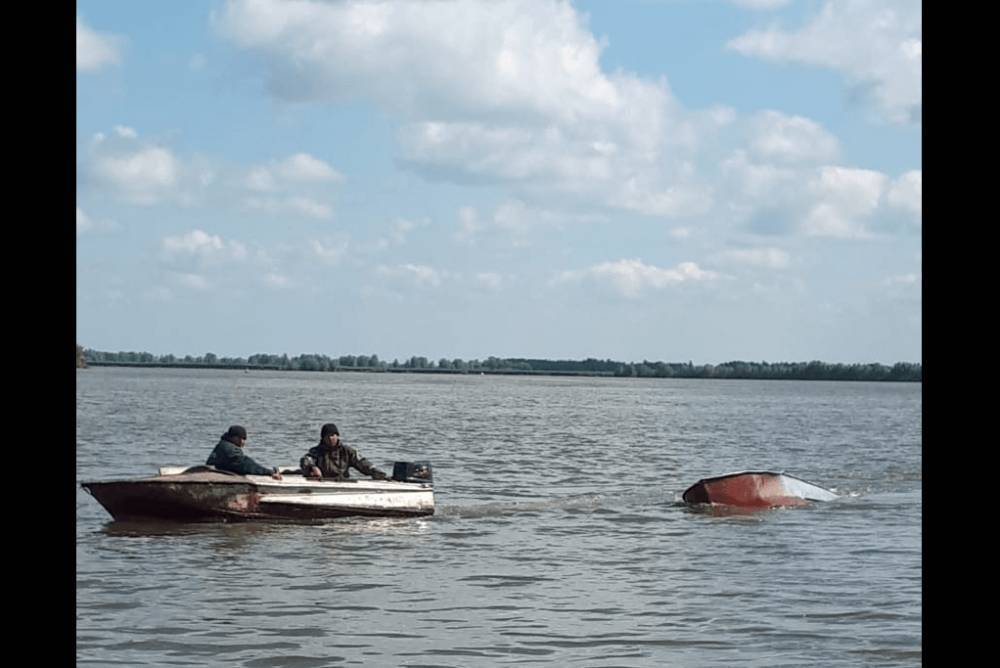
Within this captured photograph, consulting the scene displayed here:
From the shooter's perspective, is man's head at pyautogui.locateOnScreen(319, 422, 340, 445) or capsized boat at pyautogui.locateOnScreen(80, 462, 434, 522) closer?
capsized boat at pyautogui.locateOnScreen(80, 462, 434, 522)

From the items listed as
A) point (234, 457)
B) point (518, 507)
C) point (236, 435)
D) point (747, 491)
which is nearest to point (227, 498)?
point (234, 457)

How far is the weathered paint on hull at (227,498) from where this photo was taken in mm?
19922

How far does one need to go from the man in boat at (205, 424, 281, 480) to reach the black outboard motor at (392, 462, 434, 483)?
7.24 feet

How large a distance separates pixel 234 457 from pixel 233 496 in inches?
30.8

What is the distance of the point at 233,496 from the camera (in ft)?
66.3

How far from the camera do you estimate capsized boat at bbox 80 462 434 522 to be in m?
19.9

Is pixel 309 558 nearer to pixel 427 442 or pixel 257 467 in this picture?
pixel 257 467

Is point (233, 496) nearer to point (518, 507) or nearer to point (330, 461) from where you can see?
point (330, 461)

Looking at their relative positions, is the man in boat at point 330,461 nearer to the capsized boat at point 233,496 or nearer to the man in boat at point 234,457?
the capsized boat at point 233,496

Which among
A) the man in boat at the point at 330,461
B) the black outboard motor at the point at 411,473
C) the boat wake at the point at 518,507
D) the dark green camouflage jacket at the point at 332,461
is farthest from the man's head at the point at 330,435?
the boat wake at the point at 518,507

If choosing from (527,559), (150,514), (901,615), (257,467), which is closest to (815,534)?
(527,559)

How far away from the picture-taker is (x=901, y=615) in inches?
547

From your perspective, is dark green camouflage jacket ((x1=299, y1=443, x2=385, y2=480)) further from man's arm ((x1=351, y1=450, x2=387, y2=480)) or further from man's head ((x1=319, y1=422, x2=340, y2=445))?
man's head ((x1=319, y1=422, x2=340, y2=445))

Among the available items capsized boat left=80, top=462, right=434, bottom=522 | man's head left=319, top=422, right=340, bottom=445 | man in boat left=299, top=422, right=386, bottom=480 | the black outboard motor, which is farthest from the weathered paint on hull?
the black outboard motor
